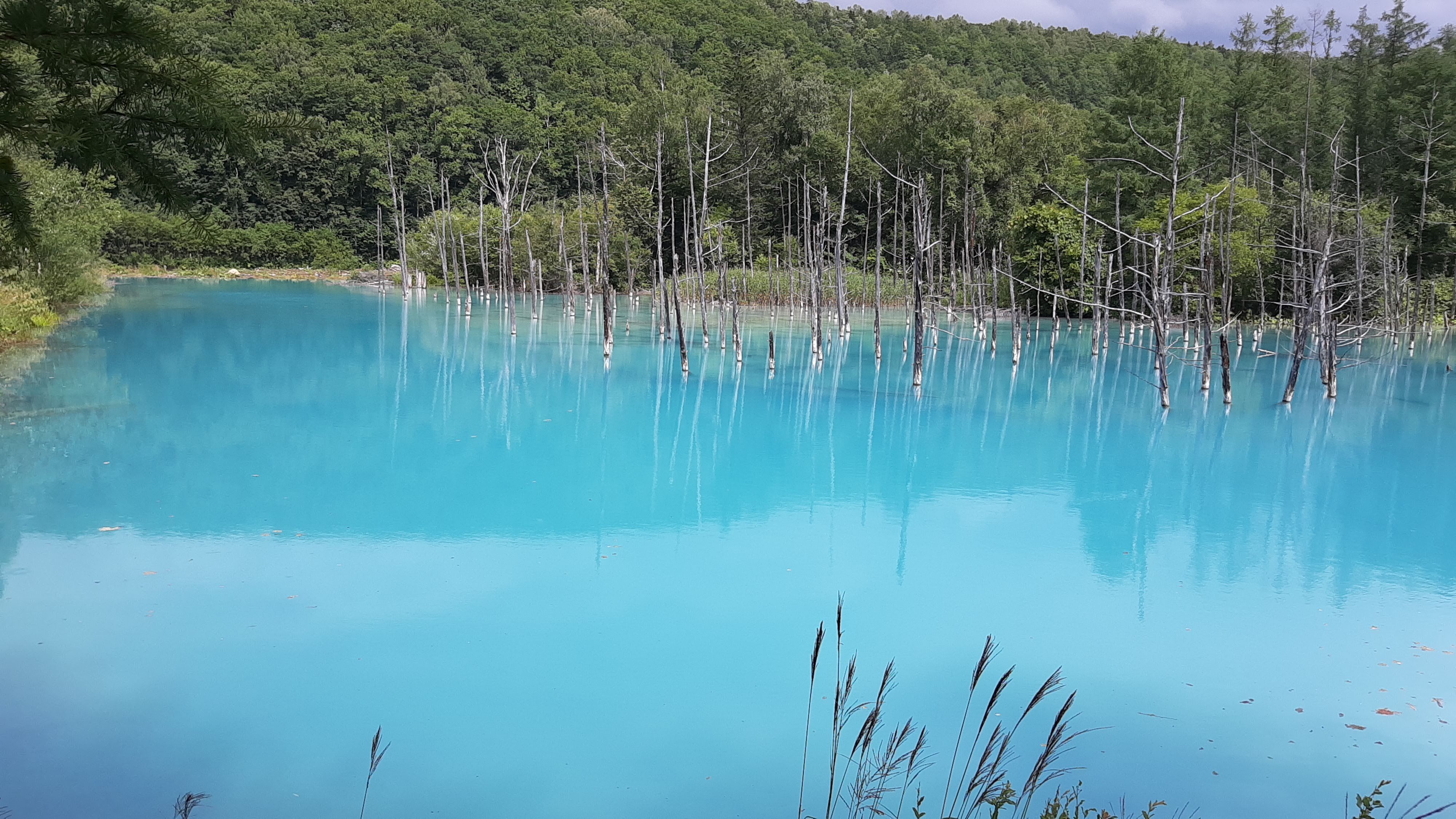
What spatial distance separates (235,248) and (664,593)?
179ft

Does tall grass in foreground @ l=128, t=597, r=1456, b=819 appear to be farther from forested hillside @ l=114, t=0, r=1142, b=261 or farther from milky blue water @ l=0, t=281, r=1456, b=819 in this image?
forested hillside @ l=114, t=0, r=1142, b=261

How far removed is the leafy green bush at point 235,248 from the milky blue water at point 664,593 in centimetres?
3740

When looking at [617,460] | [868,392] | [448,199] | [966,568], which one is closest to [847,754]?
[966,568]

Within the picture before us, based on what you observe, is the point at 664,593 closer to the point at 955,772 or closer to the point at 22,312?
the point at 955,772

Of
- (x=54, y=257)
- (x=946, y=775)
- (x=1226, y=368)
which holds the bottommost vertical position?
(x=946, y=775)

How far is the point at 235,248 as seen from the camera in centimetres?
5419

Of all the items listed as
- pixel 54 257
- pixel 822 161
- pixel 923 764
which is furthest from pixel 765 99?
pixel 923 764

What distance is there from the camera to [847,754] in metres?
4.83

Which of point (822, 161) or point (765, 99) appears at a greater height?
point (765, 99)

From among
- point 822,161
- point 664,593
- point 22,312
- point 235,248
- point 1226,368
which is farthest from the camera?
point 235,248

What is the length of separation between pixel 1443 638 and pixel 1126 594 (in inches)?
74.8

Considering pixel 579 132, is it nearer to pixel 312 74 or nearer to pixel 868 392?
pixel 312 74

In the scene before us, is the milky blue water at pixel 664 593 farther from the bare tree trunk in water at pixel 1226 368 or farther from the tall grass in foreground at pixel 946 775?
the bare tree trunk in water at pixel 1226 368

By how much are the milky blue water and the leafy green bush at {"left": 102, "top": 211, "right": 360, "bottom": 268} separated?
37.4m
